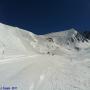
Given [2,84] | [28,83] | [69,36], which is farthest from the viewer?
[69,36]

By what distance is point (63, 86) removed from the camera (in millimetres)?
3598

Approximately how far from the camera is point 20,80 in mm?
3609

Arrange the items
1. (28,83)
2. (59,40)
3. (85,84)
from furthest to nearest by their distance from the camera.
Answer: (59,40), (85,84), (28,83)

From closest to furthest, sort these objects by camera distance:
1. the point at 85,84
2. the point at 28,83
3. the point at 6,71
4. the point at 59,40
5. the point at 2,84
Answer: the point at 2,84
the point at 28,83
the point at 85,84
the point at 6,71
the point at 59,40

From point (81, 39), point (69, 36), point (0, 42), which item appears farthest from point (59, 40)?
point (0, 42)

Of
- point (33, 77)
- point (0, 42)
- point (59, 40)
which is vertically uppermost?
point (59, 40)

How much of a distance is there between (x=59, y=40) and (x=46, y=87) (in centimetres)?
2271

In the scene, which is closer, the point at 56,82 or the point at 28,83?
the point at 28,83

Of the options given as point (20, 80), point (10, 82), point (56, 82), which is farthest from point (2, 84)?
point (56, 82)

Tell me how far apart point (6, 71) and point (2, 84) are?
0.94 m

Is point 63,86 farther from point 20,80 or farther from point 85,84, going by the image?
point 20,80

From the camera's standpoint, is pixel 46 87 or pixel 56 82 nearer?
pixel 46 87

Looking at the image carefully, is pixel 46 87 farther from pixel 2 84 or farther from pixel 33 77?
pixel 2 84

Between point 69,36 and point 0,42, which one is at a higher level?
point 69,36
